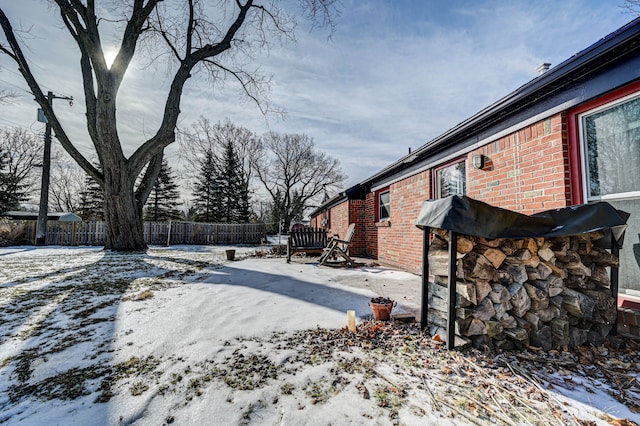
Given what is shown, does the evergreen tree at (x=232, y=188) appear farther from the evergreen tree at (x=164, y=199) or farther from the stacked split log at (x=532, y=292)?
the stacked split log at (x=532, y=292)

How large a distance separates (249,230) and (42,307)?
14.6 metres

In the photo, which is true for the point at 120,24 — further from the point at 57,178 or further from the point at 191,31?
the point at 57,178

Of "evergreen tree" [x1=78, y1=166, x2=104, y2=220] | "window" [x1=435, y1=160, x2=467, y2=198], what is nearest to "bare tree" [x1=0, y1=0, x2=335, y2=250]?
"window" [x1=435, y1=160, x2=467, y2=198]

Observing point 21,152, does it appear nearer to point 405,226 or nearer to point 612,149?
point 405,226

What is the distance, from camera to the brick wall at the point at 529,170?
2.75m

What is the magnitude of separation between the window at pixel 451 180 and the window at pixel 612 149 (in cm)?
180

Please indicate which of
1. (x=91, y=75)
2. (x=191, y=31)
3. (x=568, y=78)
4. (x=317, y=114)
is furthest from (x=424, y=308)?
(x=317, y=114)

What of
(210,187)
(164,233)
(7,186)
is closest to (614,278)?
(164,233)

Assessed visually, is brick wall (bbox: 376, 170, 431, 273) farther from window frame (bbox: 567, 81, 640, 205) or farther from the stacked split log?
the stacked split log

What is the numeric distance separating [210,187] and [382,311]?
2387cm

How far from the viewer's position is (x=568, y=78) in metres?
2.64

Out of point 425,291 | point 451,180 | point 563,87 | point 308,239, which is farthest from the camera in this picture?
point 308,239

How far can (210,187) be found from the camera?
2388 cm

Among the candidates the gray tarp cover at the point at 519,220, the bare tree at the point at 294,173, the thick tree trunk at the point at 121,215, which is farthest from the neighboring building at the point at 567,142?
the bare tree at the point at 294,173
